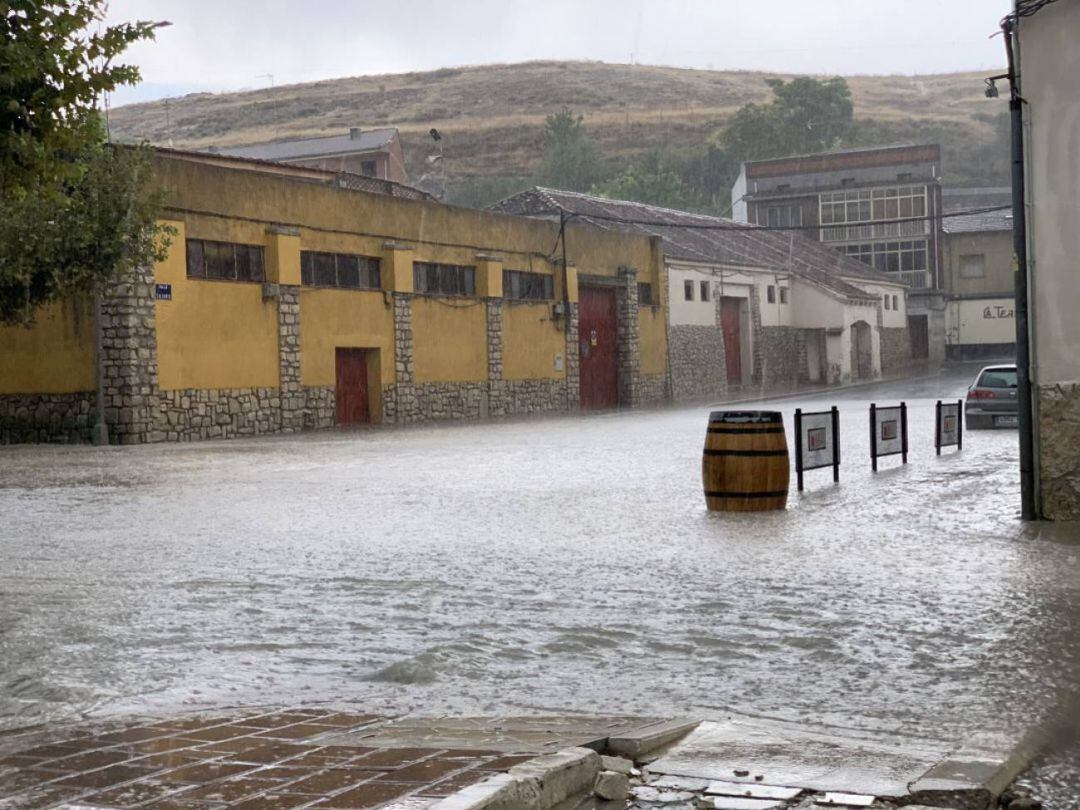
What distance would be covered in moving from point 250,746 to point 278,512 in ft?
30.1

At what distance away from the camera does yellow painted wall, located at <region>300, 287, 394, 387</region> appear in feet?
112

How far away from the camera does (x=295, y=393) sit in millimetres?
33719

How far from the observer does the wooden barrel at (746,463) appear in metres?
13.2

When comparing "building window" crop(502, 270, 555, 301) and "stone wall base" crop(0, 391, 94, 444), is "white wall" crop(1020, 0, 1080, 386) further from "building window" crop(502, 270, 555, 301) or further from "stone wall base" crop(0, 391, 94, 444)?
"building window" crop(502, 270, 555, 301)

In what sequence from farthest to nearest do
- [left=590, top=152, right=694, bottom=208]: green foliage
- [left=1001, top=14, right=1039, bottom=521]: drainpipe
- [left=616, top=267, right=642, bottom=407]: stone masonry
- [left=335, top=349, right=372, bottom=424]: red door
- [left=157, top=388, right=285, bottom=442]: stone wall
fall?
1. [left=590, top=152, right=694, bottom=208]: green foliage
2. [left=616, top=267, right=642, bottom=407]: stone masonry
3. [left=335, top=349, right=372, bottom=424]: red door
4. [left=157, top=388, right=285, bottom=442]: stone wall
5. [left=1001, top=14, right=1039, bottom=521]: drainpipe

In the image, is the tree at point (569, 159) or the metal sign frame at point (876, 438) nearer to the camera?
the metal sign frame at point (876, 438)

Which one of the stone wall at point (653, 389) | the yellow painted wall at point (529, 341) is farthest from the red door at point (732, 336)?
the yellow painted wall at point (529, 341)

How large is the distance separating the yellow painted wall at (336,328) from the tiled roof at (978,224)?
1816 inches

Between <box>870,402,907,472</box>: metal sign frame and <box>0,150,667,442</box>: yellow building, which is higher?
<box>0,150,667,442</box>: yellow building

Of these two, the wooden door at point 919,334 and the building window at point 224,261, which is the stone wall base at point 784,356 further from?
the building window at point 224,261

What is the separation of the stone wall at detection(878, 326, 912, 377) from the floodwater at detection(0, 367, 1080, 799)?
52.4m

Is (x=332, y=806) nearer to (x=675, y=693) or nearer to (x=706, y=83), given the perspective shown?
(x=675, y=693)

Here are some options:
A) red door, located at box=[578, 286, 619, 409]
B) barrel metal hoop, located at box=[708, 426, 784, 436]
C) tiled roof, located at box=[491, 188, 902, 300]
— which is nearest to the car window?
barrel metal hoop, located at box=[708, 426, 784, 436]

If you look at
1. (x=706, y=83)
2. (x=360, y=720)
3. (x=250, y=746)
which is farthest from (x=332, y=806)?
(x=706, y=83)
